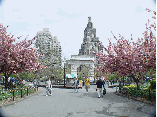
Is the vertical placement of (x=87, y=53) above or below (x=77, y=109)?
above

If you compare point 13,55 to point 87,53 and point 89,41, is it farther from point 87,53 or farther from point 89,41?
point 89,41

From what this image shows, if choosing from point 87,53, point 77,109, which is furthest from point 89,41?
point 77,109

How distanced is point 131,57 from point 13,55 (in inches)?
435

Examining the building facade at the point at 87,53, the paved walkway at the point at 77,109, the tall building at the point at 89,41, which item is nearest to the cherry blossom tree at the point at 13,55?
the paved walkway at the point at 77,109

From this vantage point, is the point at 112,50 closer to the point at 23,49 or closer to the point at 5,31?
the point at 23,49

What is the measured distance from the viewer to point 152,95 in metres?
13.6

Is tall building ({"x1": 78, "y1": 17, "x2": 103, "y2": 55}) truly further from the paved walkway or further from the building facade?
the paved walkway

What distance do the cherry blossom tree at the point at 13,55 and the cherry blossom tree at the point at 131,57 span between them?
8.04 metres

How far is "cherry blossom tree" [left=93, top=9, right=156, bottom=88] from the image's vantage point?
16.5 m

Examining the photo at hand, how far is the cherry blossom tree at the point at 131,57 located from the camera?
54.3ft

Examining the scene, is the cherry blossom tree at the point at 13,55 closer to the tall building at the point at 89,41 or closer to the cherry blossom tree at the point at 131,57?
the cherry blossom tree at the point at 131,57

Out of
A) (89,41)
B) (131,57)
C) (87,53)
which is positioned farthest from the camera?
(89,41)

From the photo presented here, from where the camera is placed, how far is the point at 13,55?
775 inches

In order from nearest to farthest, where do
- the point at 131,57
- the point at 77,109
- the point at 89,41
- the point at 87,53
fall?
the point at 77,109
the point at 131,57
the point at 87,53
the point at 89,41
